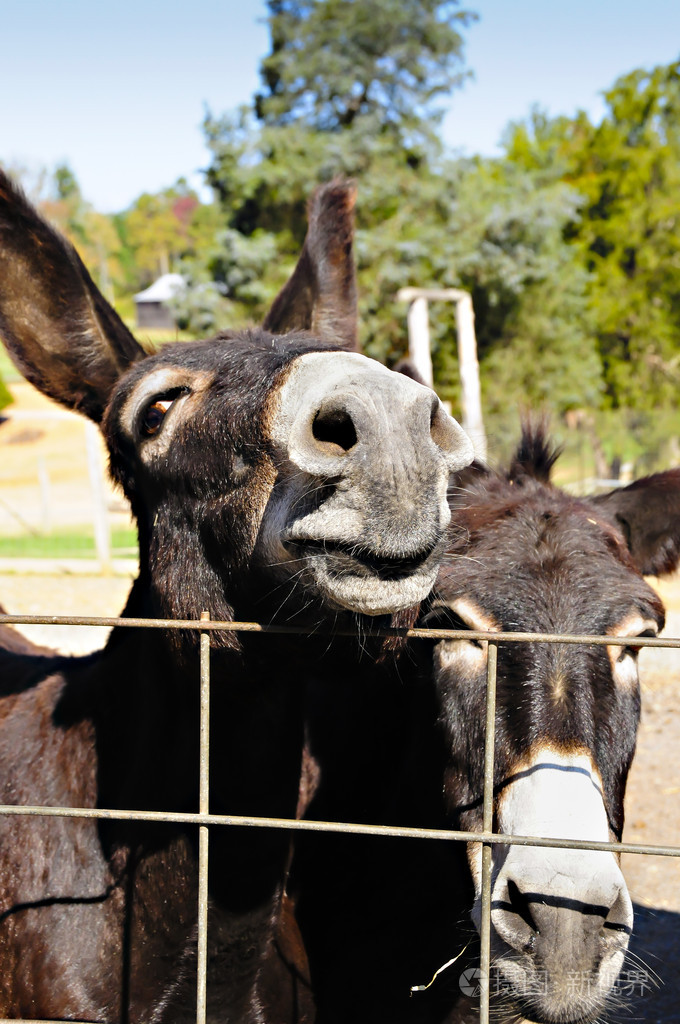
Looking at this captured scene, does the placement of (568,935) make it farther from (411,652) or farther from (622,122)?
(622,122)

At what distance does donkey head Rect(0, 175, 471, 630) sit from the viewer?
176 centimetres

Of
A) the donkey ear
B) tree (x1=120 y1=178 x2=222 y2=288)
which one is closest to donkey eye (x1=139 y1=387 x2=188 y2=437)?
the donkey ear

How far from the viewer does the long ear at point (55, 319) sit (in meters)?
2.73

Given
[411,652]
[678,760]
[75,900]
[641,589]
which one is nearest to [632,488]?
[641,589]

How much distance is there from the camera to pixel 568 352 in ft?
77.8

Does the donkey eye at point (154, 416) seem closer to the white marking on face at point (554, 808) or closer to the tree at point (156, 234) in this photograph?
the white marking on face at point (554, 808)

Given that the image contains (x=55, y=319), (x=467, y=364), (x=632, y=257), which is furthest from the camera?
(x=632, y=257)

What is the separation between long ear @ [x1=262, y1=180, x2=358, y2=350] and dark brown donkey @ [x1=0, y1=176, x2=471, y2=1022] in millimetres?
911

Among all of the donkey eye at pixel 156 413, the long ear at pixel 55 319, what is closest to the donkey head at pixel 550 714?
the donkey eye at pixel 156 413

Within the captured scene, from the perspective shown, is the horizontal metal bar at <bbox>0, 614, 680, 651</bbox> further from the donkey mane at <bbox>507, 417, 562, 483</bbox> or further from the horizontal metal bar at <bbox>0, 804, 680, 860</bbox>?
A: the donkey mane at <bbox>507, 417, 562, 483</bbox>

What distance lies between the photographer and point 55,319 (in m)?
2.81

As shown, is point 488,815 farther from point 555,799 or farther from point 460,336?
point 460,336

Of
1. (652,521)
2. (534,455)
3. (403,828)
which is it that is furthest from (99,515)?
(403,828)

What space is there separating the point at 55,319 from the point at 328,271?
1.15 meters
